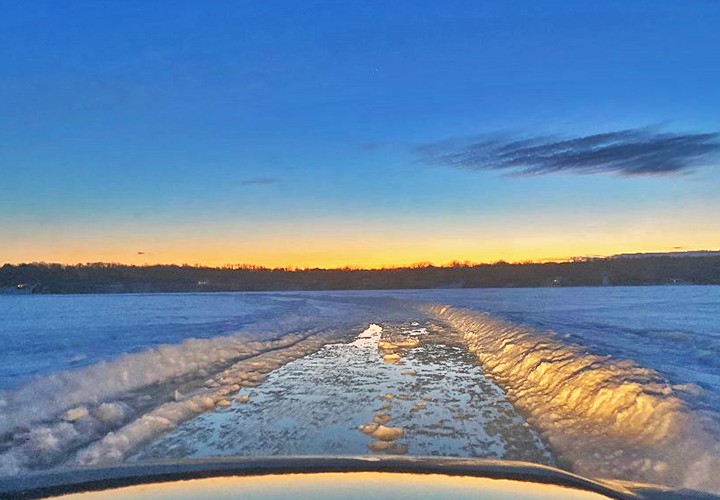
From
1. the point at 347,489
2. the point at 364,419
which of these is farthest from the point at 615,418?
the point at 347,489

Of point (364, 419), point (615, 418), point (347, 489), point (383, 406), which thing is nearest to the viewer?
point (347, 489)

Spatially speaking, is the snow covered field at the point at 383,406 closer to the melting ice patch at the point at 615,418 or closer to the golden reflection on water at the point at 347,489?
the melting ice patch at the point at 615,418

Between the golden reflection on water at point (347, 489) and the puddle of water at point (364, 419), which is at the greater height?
the golden reflection on water at point (347, 489)

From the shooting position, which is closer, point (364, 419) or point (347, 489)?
point (347, 489)

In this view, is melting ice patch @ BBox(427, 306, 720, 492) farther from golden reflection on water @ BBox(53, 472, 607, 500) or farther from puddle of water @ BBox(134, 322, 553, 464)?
golden reflection on water @ BBox(53, 472, 607, 500)

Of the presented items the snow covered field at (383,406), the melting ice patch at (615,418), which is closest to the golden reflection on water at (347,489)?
the melting ice patch at (615,418)

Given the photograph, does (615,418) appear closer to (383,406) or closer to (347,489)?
(383,406)

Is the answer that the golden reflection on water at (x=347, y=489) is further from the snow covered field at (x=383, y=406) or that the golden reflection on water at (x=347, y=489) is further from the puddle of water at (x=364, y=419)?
the puddle of water at (x=364, y=419)

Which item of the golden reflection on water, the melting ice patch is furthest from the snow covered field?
the golden reflection on water

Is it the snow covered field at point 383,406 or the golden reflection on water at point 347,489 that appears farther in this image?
the snow covered field at point 383,406

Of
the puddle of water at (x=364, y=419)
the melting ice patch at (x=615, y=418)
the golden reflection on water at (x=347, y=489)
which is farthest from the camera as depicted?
the puddle of water at (x=364, y=419)

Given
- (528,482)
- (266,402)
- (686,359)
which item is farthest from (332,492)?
(686,359)

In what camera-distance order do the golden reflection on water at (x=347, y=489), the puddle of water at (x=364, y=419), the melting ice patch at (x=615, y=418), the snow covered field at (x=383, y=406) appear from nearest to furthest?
the golden reflection on water at (x=347, y=489), the melting ice patch at (x=615, y=418), the snow covered field at (x=383, y=406), the puddle of water at (x=364, y=419)

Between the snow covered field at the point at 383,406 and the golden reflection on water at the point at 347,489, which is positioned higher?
the golden reflection on water at the point at 347,489
